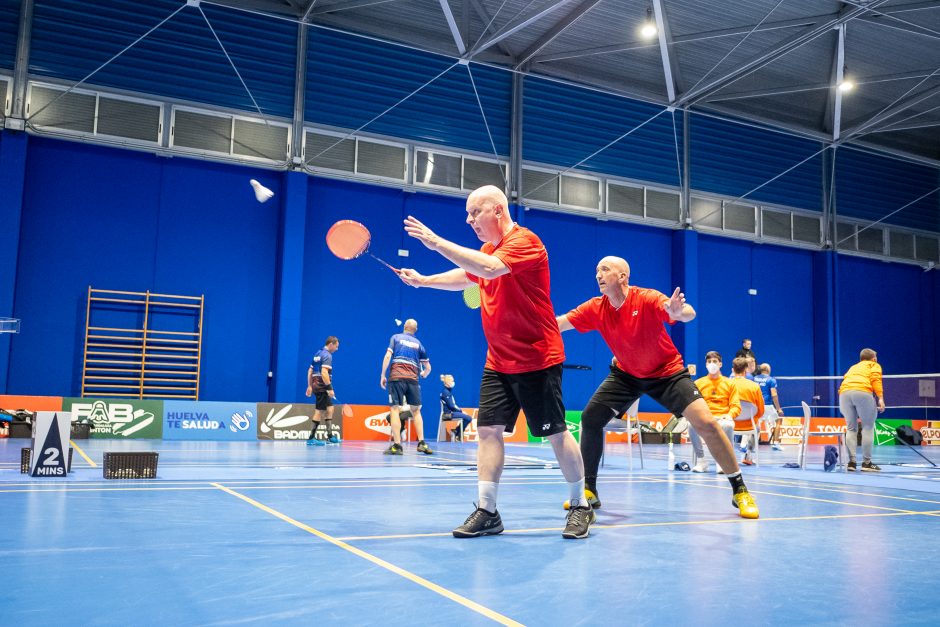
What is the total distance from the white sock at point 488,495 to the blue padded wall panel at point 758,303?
65.5 feet

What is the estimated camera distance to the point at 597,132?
73.2ft

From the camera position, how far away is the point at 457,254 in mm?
3811

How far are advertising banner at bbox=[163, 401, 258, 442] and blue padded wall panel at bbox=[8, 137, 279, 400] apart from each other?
78.1 inches

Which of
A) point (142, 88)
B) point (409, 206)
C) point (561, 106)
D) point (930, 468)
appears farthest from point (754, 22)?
point (142, 88)

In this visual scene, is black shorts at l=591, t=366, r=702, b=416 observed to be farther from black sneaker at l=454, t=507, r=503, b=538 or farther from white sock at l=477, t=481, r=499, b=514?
black sneaker at l=454, t=507, r=503, b=538

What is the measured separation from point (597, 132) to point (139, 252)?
12773 millimetres

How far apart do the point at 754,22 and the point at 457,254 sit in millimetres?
18396

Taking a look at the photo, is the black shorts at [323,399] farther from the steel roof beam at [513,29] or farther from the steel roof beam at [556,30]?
the steel roof beam at [556,30]

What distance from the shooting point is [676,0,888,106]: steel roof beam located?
18219 millimetres

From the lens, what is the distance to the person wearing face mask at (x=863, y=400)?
1020cm

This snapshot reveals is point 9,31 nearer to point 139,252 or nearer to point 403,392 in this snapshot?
point 139,252

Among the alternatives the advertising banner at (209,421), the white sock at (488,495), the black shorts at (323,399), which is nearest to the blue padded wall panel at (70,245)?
the advertising banner at (209,421)

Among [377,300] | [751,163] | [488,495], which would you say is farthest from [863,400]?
[751,163]

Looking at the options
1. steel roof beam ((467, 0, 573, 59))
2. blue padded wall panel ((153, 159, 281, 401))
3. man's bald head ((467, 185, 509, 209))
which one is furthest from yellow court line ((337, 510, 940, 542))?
blue padded wall panel ((153, 159, 281, 401))
